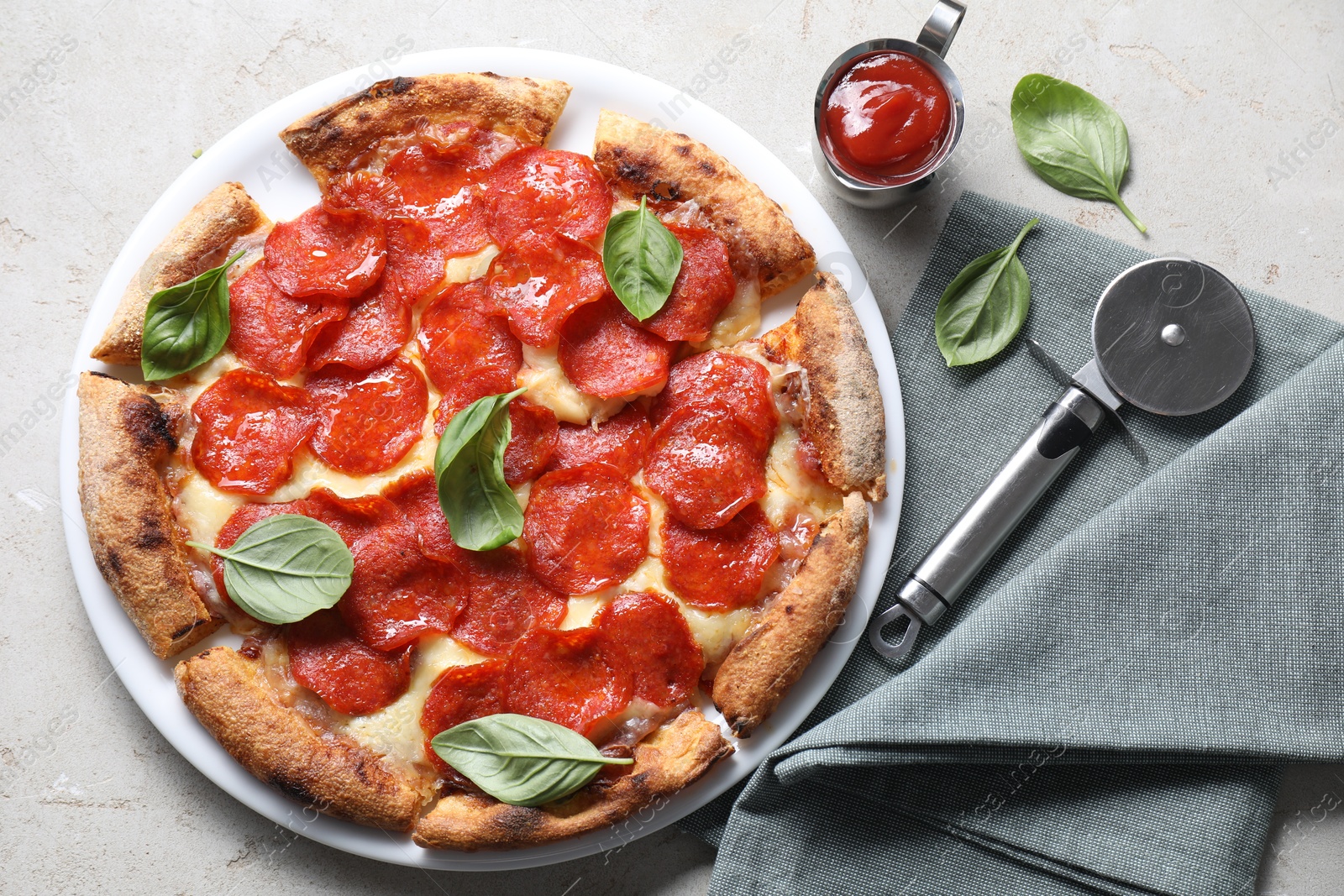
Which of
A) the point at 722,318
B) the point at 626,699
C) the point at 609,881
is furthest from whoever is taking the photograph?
the point at 609,881

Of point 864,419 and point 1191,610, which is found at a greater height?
point 864,419

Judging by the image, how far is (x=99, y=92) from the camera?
348cm

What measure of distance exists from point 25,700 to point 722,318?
118 inches

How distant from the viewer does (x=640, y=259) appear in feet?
9.41

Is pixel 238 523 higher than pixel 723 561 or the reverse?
higher

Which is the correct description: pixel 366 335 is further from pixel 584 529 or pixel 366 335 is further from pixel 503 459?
pixel 584 529

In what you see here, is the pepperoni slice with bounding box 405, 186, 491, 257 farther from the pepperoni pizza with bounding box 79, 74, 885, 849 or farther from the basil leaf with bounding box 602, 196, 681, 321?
the basil leaf with bounding box 602, 196, 681, 321

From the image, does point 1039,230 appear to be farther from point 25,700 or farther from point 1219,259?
point 25,700

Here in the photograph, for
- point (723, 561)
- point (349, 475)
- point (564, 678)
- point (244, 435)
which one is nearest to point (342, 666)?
point (349, 475)

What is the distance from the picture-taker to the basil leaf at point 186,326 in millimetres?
2871

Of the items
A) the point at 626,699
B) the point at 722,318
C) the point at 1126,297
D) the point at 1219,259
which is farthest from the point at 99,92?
the point at 1219,259

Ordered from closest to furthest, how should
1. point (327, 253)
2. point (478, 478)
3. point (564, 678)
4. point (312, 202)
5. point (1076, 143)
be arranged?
point (478, 478), point (564, 678), point (327, 253), point (312, 202), point (1076, 143)

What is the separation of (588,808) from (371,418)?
151 centimetres

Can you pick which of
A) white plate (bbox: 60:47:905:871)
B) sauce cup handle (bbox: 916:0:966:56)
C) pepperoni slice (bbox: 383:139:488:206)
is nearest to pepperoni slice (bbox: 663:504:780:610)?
white plate (bbox: 60:47:905:871)
